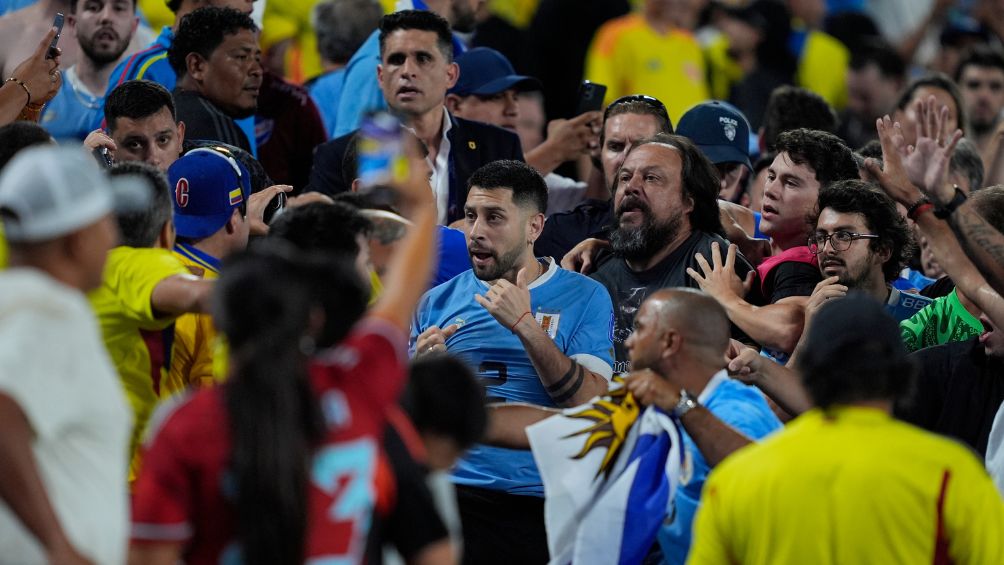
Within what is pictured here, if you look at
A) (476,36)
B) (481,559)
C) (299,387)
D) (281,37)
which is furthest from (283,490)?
(476,36)

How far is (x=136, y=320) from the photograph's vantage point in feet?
15.6

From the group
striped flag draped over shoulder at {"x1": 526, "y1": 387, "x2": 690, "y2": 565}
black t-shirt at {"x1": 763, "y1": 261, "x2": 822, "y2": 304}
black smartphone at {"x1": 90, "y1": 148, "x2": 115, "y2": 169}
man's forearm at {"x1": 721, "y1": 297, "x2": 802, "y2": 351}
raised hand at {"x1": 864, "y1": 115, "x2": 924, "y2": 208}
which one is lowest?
striped flag draped over shoulder at {"x1": 526, "y1": 387, "x2": 690, "y2": 565}

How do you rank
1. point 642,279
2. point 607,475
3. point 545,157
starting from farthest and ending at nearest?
point 545,157 → point 642,279 → point 607,475

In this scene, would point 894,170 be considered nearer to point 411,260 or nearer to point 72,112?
point 411,260

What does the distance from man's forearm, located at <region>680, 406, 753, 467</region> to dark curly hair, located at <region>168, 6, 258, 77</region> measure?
3979mm

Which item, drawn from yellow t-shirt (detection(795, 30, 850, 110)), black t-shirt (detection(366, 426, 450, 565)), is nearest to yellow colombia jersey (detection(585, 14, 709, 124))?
yellow t-shirt (detection(795, 30, 850, 110))

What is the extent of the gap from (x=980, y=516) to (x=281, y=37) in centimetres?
772

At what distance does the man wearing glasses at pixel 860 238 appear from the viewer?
21.7 ft

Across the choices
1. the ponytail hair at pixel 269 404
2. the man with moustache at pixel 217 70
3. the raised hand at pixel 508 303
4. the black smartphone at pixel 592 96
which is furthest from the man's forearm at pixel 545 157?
the ponytail hair at pixel 269 404

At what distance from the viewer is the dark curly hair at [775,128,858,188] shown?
7.35m

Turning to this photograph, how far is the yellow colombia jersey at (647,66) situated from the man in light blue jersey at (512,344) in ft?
15.7

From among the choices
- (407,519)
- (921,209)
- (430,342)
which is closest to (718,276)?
(921,209)

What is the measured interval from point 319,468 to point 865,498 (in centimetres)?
147

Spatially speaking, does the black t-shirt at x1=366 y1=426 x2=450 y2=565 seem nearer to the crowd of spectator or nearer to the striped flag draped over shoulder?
the crowd of spectator
